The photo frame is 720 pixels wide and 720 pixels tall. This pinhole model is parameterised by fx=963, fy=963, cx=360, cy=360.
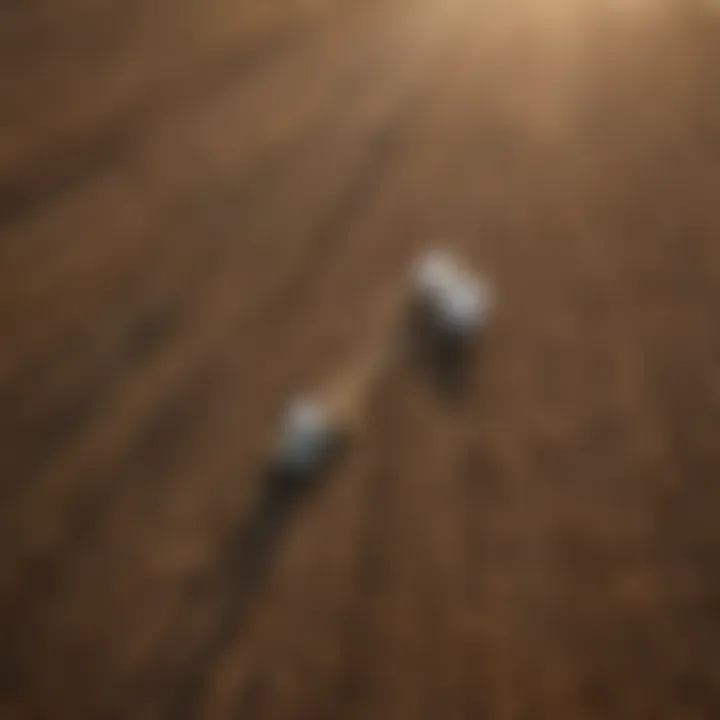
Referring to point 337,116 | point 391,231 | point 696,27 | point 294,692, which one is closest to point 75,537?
point 294,692

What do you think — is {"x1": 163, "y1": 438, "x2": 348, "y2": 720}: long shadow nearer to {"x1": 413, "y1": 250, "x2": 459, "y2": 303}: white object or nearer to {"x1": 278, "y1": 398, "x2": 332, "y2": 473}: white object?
{"x1": 278, "y1": 398, "x2": 332, "y2": 473}: white object

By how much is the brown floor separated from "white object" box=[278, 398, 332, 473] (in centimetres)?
2

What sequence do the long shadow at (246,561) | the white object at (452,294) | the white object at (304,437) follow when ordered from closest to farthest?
1. the long shadow at (246,561)
2. the white object at (304,437)
3. the white object at (452,294)

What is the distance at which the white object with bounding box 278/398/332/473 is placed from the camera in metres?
0.84

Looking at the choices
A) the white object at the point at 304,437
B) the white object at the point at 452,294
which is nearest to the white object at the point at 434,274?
the white object at the point at 452,294

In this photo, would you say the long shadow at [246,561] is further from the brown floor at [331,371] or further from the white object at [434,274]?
the white object at [434,274]

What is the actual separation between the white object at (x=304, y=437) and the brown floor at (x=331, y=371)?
0.07ft

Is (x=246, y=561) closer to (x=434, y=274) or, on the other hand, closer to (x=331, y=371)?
(x=331, y=371)

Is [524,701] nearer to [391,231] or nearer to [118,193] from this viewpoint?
[391,231]

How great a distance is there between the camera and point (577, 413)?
94cm

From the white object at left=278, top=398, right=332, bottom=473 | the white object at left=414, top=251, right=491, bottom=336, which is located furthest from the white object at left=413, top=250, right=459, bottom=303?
the white object at left=278, top=398, right=332, bottom=473

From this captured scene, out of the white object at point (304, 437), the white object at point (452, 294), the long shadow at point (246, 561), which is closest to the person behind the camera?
the long shadow at point (246, 561)

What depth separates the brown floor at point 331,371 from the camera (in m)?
0.77

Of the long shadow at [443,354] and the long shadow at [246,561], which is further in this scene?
the long shadow at [443,354]
